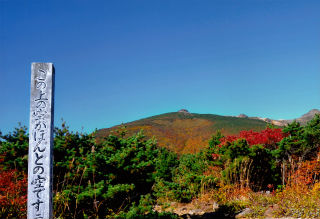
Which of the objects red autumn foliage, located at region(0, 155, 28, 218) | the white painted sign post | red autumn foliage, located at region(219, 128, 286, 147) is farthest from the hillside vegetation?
the white painted sign post

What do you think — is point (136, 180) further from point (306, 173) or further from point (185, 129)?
point (185, 129)

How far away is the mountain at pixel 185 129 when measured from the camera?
976 inches

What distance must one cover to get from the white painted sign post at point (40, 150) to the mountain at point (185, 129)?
1857 centimetres

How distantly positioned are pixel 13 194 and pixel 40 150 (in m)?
2.02

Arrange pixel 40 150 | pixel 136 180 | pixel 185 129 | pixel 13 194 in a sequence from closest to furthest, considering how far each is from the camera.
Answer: pixel 40 150 < pixel 13 194 < pixel 136 180 < pixel 185 129

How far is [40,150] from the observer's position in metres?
3.35

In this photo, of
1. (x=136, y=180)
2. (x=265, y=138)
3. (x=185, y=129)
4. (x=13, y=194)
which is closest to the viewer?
(x=13, y=194)

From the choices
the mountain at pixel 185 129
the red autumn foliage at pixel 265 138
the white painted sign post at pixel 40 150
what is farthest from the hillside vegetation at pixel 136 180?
the mountain at pixel 185 129

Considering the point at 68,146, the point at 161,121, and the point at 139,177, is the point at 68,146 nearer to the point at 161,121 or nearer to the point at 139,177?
the point at 139,177

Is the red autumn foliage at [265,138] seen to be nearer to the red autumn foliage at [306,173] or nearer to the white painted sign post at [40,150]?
the red autumn foliage at [306,173]

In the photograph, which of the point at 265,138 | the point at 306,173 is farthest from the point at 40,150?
the point at 265,138

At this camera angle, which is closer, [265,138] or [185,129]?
[265,138]

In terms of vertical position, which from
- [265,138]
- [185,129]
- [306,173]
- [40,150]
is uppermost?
[185,129]

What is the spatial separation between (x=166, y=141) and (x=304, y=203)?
20.0 m
